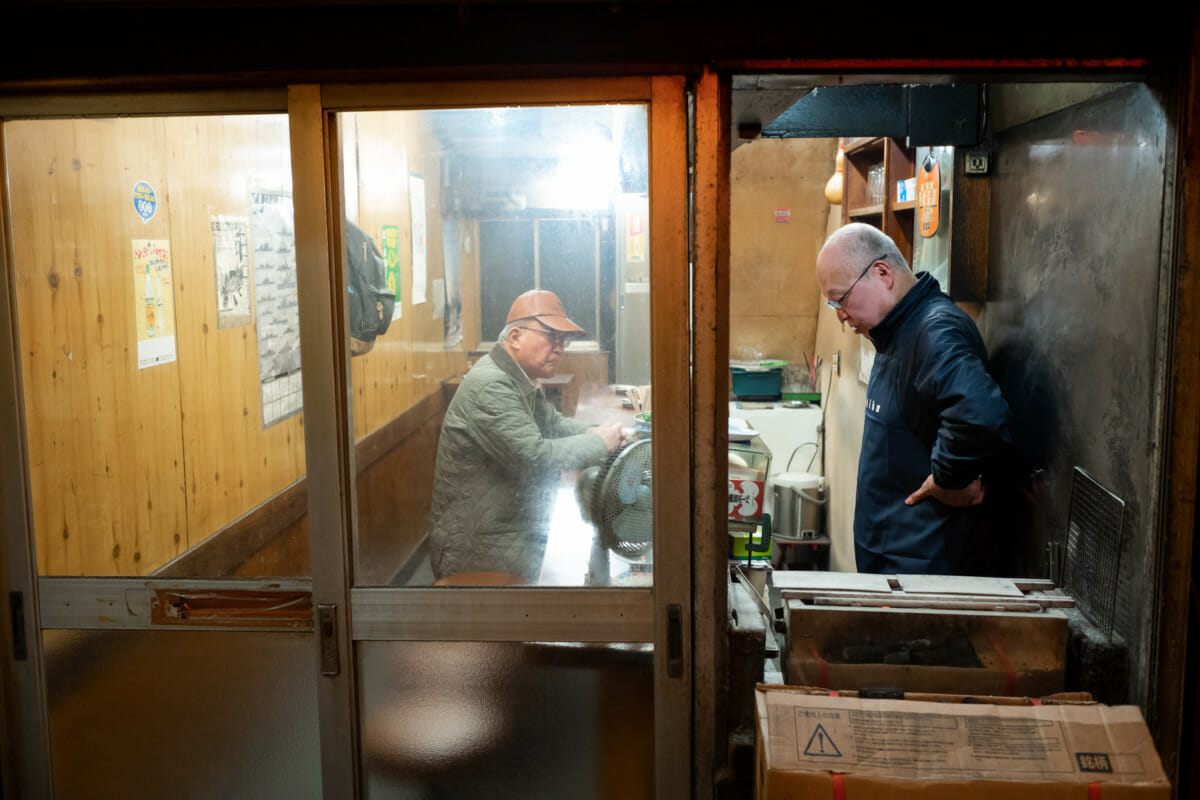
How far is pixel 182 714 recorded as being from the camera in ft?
7.75

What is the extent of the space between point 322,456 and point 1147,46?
215 centimetres

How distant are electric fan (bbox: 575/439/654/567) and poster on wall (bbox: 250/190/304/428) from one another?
38.0 inches

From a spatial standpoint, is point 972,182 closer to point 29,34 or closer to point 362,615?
point 362,615

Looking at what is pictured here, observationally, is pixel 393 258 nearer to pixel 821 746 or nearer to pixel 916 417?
pixel 821 746

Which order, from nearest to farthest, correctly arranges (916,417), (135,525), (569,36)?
(569,36)
(135,525)
(916,417)

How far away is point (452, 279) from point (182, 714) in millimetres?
1355

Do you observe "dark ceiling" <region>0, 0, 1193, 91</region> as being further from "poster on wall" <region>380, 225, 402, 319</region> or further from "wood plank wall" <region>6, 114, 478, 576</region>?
"poster on wall" <region>380, 225, 402, 319</region>

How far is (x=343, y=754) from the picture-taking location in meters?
2.29

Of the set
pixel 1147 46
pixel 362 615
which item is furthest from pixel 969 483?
pixel 362 615

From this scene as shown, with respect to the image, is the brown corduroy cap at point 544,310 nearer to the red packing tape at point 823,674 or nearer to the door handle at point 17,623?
the red packing tape at point 823,674

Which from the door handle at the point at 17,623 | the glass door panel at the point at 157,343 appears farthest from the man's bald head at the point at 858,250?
the door handle at the point at 17,623

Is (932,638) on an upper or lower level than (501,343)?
lower

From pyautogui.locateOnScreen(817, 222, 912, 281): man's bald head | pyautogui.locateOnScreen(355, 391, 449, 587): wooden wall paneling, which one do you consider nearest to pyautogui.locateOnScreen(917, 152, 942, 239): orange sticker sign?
pyautogui.locateOnScreen(817, 222, 912, 281): man's bald head

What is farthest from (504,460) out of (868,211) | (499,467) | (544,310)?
(868,211)
